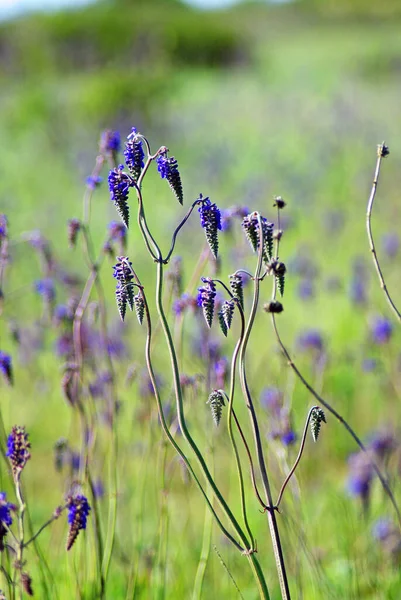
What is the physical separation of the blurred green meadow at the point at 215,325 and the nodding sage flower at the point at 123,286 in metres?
0.61

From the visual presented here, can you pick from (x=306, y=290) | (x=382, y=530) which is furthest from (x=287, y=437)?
(x=306, y=290)

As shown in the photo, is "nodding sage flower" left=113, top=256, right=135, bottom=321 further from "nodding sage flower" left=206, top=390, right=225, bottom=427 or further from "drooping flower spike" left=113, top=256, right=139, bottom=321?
"nodding sage flower" left=206, top=390, right=225, bottom=427

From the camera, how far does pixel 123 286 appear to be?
4.38 ft

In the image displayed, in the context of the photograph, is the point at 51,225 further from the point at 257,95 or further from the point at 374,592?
the point at 257,95

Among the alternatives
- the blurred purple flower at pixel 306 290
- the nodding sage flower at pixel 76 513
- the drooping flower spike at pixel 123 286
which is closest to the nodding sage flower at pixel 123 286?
the drooping flower spike at pixel 123 286

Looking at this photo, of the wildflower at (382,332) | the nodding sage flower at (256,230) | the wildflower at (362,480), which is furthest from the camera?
the wildflower at (382,332)

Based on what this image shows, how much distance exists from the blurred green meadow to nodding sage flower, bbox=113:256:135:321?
0.61 m

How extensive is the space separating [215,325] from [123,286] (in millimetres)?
3522

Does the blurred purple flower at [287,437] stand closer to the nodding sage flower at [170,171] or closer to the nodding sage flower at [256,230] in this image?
the nodding sage flower at [256,230]

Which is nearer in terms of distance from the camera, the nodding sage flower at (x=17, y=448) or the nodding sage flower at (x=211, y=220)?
the nodding sage flower at (x=211, y=220)

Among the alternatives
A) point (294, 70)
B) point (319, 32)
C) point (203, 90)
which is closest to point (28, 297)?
point (203, 90)

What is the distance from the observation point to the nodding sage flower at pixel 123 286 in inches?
52.0

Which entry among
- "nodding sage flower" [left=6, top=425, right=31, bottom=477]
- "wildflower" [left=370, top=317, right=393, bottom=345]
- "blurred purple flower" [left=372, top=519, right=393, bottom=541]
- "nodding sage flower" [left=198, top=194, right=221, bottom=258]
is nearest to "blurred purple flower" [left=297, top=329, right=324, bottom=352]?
"wildflower" [left=370, top=317, right=393, bottom=345]

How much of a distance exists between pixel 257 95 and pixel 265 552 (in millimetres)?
19676
